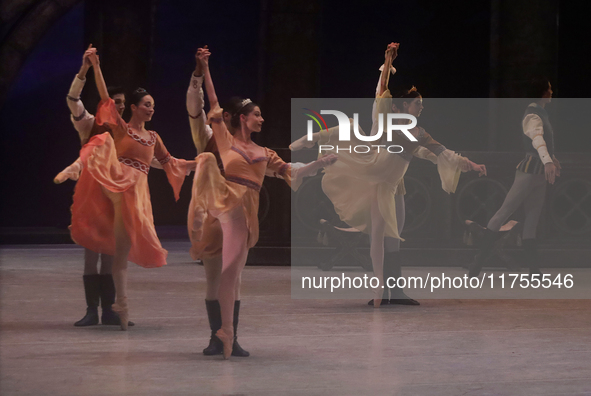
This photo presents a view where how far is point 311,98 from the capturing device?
10203 millimetres

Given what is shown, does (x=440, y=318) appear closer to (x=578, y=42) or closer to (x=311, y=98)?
(x=311, y=98)

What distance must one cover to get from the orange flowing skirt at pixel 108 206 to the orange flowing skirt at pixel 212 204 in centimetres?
88

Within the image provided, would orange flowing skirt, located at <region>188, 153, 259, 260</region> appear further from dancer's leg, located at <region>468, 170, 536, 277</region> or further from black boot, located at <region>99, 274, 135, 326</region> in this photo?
dancer's leg, located at <region>468, 170, 536, 277</region>

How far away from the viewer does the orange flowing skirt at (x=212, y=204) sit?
4.52 meters

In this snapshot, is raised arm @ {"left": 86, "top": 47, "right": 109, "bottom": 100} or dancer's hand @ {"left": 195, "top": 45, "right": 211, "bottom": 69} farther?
raised arm @ {"left": 86, "top": 47, "right": 109, "bottom": 100}

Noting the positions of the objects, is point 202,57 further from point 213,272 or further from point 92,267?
point 92,267

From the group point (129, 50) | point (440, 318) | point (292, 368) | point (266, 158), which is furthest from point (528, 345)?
point (129, 50)

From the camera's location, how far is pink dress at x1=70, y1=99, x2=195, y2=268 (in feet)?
17.7

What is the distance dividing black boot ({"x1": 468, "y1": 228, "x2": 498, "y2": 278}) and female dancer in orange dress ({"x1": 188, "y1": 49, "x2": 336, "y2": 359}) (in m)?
3.94

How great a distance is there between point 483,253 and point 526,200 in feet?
2.20

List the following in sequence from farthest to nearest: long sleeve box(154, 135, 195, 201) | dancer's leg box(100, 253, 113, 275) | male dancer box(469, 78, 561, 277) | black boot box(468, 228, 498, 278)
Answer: black boot box(468, 228, 498, 278), male dancer box(469, 78, 561, 277), dancer's leg box(100, 253, 113, 275), long sleeve box(154, 135, 195, 201)

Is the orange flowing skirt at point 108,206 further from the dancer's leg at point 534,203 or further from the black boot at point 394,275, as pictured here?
the dancer's leg at point 534,203

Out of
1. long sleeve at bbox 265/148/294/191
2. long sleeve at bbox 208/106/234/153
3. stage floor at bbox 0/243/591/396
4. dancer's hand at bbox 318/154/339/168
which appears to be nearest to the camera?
stage floor at bbox 0/243/591/396

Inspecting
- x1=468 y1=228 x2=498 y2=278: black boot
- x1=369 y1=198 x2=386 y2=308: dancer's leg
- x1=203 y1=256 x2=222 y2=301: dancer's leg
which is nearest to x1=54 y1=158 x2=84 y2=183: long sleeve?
x1=203 y1=256 x2=222 y2=301: dancer's leg
